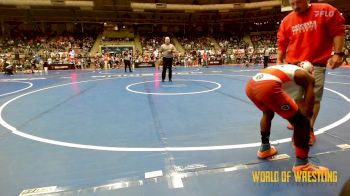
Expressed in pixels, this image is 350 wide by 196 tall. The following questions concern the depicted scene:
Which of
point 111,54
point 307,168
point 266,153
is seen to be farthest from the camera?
point 111,54

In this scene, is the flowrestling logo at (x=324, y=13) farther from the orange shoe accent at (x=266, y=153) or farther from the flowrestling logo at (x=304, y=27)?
the orange shoe accent at (x=266, y=153)

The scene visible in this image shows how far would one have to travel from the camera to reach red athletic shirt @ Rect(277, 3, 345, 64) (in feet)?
10.6

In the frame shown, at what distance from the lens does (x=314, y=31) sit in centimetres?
329

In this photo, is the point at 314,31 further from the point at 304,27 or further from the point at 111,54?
the point at 111,54

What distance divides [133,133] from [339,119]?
3.55 meters

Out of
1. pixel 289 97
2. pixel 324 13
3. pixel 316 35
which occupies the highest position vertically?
pixel 324 13

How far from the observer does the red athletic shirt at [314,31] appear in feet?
10.6

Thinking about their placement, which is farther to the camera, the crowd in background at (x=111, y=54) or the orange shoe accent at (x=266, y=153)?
the crowd in background at (x=111, y=54)

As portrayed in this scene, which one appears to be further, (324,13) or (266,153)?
(324,13)

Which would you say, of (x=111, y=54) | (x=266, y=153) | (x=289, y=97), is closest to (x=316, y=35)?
(x=289, y=97)

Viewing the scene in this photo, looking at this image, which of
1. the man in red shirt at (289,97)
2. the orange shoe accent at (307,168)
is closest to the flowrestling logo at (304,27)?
the man in red shirt at (289,97)

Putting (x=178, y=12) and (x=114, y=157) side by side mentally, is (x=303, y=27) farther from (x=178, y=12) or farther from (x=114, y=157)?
(x=178, y=12)

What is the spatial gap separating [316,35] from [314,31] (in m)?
0.06

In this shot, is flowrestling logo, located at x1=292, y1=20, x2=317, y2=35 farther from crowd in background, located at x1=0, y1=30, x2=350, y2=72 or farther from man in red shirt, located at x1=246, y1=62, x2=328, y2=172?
crowd in background, located at x1=0, y1=30, x2=350, y2=72
